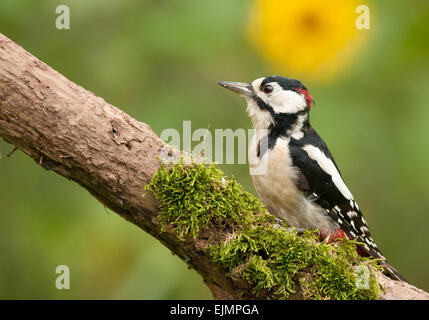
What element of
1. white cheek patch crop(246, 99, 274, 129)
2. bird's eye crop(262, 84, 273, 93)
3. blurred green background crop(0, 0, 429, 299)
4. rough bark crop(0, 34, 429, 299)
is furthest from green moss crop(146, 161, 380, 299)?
blurred green background crop(0, 0, 429, 299)

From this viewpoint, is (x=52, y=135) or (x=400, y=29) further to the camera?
(x=400, y=29)

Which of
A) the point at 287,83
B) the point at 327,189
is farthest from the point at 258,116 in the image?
the point at 327,189

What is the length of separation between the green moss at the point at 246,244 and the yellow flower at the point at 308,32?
1.78 metres

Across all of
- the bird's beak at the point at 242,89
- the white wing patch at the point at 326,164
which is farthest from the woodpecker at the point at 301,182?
the bird's beak at the point at 242,89

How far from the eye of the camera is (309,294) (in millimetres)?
2943

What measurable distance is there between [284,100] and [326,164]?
60cm

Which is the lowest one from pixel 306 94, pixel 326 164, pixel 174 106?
pixel 326 164

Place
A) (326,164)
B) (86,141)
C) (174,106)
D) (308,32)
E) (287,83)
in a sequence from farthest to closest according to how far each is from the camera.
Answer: (174,106) < (308,32) < (287,83) < (326,164) < (86,141)

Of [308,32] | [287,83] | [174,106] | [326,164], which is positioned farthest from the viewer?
[174,106]

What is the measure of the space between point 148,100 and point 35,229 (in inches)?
57.0

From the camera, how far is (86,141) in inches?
113

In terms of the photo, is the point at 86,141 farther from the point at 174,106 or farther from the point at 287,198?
the point at 174,106

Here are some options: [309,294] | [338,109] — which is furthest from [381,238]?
[309,294]

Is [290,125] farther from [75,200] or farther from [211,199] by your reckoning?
[75,200]
